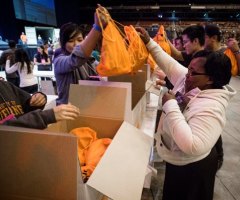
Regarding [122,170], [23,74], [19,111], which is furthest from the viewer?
[23,74]

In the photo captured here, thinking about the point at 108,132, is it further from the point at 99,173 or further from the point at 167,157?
the point at 99,173

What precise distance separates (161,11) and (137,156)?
15965mm

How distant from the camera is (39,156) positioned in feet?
2.00

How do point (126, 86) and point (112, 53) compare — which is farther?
point (126, 86)

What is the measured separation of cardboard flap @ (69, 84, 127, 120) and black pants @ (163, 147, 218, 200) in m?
0.41

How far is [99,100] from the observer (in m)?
1.13

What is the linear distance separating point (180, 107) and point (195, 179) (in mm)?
363

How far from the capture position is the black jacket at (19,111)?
789mm

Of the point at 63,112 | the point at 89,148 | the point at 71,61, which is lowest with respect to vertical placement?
the point at 89,148

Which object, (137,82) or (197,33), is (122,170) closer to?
(137,82)

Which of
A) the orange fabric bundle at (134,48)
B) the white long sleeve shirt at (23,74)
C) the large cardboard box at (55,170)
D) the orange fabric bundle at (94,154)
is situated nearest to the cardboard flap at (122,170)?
the large cardboard box at (55,170)

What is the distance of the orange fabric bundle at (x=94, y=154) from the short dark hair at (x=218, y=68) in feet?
1.91

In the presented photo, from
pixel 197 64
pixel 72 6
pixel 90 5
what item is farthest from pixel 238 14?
pixel 197 64

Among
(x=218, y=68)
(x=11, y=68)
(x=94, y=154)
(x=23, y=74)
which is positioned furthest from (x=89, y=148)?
(x=11, y=68)
